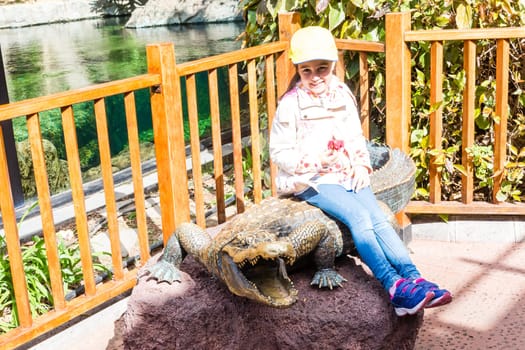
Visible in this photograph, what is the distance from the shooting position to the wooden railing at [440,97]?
171 inches

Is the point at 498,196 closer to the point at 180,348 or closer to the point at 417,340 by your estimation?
the point at 417,340

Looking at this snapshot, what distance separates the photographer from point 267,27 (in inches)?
216

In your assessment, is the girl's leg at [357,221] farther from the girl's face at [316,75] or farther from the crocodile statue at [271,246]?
the girl's face at [316,75]

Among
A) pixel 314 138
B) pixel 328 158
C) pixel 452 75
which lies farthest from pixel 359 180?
pixel 452 75

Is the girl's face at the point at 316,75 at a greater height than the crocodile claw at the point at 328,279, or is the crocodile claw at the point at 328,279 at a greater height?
the girl's face at the point at 316,75

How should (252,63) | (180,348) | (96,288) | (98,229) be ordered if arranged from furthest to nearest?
(98,229), (252,63), (96,288), (180,348)

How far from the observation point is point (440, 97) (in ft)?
14.8

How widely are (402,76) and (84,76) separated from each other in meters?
7.18

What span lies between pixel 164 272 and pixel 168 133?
0.76 meters

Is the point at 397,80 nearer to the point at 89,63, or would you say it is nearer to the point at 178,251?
the point at 178,251

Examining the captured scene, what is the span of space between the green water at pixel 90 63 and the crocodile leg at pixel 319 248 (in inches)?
190

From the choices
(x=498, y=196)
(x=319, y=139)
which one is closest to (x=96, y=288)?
(x=319, y=139)

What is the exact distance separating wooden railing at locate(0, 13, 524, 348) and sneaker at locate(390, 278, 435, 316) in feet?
4.44

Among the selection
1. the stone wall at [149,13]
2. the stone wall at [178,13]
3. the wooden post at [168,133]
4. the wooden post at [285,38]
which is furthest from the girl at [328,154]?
the stone wall at [178,13]
